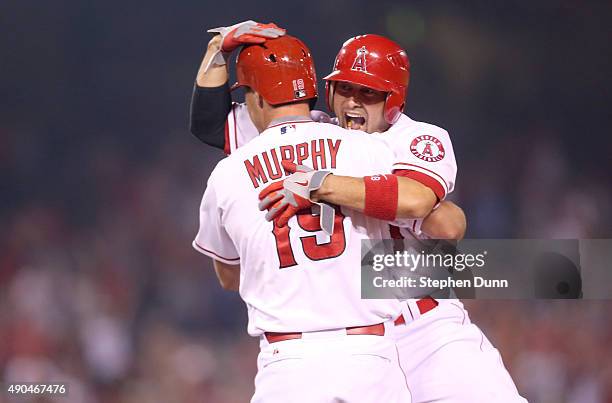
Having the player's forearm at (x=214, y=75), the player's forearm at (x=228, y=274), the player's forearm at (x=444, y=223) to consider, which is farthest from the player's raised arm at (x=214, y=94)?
the player's forearm at (x=444, y=223)

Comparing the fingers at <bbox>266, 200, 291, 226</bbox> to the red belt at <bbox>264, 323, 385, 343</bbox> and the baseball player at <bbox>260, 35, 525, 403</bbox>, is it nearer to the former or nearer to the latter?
the baseball player at <bbox>260, 35, 525, 403</bbox>

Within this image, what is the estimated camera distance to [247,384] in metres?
4.83

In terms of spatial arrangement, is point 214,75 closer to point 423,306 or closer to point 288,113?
point 288,113

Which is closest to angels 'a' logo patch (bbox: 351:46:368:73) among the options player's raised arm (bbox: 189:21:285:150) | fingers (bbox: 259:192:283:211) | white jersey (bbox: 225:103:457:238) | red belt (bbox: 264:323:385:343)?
white jersey (bbox: 225:103:457:238)

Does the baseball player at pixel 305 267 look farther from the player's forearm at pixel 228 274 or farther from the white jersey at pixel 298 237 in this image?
the player's forearm at pixel 228 274

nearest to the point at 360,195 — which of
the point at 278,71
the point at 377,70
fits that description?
the point at 278,71

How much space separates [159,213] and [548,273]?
250 centimetres

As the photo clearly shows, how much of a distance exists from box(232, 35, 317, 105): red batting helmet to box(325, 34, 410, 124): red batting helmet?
282 mm

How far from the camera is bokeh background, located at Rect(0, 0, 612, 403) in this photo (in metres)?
4.89

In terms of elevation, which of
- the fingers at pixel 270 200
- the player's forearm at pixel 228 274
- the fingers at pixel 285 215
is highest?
the fingers at pixel 270 200

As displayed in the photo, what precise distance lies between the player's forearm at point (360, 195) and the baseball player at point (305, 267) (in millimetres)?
36

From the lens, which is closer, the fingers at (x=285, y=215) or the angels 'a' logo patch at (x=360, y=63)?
the fingers at (x=285, y=215)

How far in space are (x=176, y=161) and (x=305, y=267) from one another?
3317mm

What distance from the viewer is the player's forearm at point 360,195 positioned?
201 centimetres
